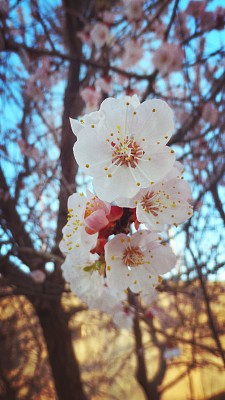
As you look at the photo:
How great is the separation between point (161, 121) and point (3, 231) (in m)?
0.93

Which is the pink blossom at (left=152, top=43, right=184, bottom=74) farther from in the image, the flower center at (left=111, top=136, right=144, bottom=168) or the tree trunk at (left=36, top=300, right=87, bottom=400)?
the tree trunk at (left=36, top=300, right=87, bottom=400)

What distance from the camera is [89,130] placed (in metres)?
0.50

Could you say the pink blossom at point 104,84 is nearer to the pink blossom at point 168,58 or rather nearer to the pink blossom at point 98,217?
the pink blossom at point 168,58

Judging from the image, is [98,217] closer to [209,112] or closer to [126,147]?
[126,147]

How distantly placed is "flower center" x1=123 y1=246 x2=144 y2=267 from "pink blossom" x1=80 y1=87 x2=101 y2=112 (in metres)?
1.19

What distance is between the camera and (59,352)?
2.08 meters

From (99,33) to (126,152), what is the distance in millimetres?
2115

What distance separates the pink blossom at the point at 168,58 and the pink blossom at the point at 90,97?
488 mm

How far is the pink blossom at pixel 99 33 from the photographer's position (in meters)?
2.24

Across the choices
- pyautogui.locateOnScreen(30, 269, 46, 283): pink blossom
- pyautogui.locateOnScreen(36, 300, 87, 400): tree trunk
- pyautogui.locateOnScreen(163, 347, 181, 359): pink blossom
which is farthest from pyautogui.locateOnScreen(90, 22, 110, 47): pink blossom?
pyautogui.locateOnScreen(163, 347, 181, 359): pink blossom

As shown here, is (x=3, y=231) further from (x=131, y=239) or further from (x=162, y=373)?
(x=162, y=373)

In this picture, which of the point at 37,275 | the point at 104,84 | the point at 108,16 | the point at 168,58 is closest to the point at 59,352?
the point at 37,275

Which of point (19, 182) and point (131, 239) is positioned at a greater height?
point (19, 182)

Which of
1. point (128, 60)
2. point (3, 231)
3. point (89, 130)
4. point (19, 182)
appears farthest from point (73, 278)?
point (128, 60)
